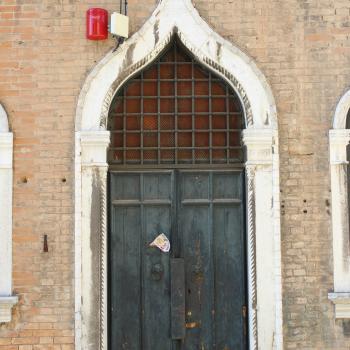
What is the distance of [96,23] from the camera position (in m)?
6.15

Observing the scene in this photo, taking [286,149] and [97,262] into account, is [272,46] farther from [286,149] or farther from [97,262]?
[97,262]

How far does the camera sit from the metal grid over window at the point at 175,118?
643 cm

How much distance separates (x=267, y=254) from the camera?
609 cm

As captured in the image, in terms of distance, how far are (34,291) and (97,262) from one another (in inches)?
27.8

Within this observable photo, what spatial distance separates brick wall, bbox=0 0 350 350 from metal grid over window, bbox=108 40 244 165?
1.57ft

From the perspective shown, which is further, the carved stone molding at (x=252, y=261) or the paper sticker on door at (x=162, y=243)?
the paper sticker on door at (x=162, y=243)

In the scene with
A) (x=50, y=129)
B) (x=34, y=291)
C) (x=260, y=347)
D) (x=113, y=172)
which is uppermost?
A: (x=50, y=129)

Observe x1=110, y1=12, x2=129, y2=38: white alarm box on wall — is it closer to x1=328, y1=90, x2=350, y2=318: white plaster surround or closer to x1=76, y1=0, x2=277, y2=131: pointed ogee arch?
x1=76, y1=0, x2=277, y2=131: pointed ogee arch

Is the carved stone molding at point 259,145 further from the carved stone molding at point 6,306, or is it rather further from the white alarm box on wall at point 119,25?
the carved stone molding at point 6,306

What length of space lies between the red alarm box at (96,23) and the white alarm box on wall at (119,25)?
0.12m

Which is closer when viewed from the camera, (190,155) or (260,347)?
(260,347)

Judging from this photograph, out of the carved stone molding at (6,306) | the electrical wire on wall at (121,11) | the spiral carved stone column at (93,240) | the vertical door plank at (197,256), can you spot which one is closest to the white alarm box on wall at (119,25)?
the electrical wire on wall at (121,11)

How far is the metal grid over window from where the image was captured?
6426 mm

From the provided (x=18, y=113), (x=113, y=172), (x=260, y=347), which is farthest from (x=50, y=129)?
(x=260, y=347)
